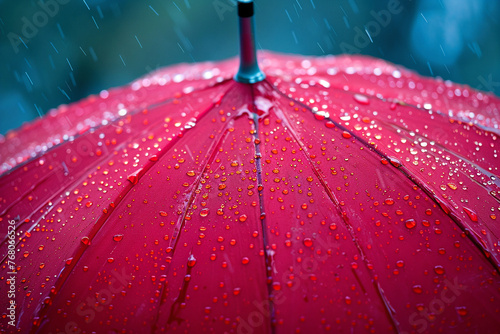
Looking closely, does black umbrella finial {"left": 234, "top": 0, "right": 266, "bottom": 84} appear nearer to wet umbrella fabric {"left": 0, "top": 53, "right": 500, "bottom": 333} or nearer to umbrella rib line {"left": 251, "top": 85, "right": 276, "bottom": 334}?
wet umbrella fabric {"left": 0, "top": 53, "right": 500, "bottom": 333}

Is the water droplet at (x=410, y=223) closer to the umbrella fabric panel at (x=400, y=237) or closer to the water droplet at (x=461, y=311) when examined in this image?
the umbrella fabric panel at (x=400, y=237)

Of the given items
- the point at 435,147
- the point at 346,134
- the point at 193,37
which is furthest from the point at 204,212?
the point at 193,37

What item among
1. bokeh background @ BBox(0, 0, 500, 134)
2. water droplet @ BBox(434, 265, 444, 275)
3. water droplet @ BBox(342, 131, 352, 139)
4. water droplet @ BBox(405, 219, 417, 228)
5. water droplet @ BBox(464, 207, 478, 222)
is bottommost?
water droplet @ BBox(434, 265, 444, 275)

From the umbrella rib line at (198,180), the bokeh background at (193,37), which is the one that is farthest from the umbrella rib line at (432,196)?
the bokeh background at (193,37)

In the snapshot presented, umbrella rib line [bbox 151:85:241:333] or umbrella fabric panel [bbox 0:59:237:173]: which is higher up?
umbrella fabric panel [bbox 0:59:237:173]

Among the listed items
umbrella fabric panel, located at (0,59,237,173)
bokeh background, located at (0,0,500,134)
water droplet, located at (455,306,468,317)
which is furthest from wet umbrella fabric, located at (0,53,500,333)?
bokeh background, located at (0,0,500,134)

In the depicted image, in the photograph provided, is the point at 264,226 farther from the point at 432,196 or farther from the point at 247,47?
the point at 247,47
